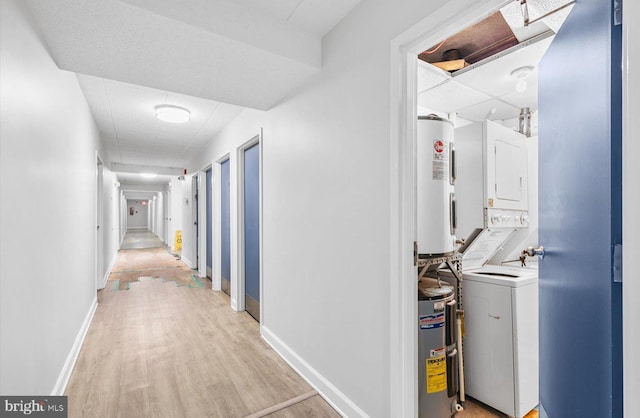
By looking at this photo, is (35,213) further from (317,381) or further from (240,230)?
(240,230)

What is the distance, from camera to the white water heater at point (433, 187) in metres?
1.74

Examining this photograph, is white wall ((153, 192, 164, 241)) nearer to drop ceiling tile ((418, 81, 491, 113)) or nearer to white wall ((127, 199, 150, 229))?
white wall ((127, 199, 150, 229))

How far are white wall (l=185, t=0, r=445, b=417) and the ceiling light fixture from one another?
135cm

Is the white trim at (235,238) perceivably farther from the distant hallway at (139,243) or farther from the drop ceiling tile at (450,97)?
the distant hallway at (139,243)

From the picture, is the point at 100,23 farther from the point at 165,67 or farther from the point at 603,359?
the point at 603,359

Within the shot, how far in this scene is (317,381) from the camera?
2080mm

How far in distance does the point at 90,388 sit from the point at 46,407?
0.47 metres

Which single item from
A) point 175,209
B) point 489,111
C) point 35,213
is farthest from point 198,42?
point 175,209

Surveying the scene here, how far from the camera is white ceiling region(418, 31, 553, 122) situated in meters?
2.08

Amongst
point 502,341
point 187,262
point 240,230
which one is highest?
point 240,230

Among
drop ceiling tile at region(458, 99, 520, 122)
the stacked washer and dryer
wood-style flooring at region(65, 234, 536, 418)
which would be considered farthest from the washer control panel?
wood-style flooring at region(65, 234, 536, 418)

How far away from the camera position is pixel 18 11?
1.35m

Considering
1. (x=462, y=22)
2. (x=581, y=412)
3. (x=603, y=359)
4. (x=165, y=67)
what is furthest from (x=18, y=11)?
(x=581, y=412)

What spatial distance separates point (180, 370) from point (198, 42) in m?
2.39
